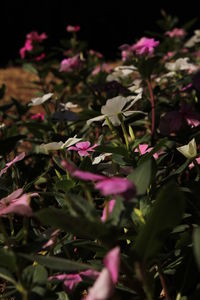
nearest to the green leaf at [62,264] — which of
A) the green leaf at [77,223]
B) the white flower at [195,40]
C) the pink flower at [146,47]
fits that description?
the green leaf at [77,223]

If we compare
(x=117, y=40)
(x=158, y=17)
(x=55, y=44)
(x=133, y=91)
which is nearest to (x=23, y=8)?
(x=55, y=44)

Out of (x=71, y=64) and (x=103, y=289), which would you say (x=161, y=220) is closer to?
(x=103, y=289)

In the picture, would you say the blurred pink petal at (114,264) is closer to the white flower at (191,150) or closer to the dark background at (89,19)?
the white flower at (191,150)

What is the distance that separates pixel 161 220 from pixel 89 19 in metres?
7.09

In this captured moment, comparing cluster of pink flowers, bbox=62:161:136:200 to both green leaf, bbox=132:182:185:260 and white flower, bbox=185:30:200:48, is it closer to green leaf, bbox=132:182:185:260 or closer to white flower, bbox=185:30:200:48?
green leaf, bbox=132:182:185:260

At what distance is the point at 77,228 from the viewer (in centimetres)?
62

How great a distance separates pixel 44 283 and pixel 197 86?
0.82 metres

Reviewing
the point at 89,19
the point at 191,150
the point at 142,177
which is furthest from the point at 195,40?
the point at 89,19

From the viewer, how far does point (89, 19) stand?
24.2 feet

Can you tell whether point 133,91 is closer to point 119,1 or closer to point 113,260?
point 113,260

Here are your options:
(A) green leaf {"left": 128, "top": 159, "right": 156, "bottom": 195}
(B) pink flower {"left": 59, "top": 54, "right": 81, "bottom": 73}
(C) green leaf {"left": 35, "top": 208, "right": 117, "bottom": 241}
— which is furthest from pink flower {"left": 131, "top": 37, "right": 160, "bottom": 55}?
(C) green leaf {"left": 35, "top": 208, "right": 117, "bottom": 241}

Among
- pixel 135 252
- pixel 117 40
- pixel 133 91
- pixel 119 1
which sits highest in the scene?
Result: pixel 135 252

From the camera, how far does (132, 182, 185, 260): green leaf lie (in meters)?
0.59

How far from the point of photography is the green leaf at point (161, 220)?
1.92 feet
